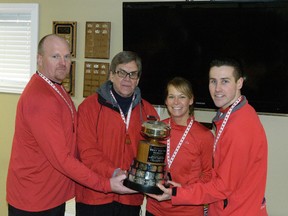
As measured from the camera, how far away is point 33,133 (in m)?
2.09

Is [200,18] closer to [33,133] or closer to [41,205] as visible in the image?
[33,133]

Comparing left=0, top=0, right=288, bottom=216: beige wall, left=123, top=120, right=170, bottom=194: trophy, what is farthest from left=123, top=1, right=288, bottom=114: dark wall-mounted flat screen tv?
left=123, top=120, right=170, bottom=194: trophy

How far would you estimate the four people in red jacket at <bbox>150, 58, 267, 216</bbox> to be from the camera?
191cm

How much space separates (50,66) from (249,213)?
4.73ft

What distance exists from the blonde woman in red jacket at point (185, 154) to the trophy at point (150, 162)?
193mm

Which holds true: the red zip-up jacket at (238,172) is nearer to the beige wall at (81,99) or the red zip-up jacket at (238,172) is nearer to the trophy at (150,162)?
the trophy at (150,162)

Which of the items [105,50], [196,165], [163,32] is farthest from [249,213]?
[105,50]

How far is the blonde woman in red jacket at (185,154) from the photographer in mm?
2307

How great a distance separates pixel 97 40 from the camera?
3.47 metres

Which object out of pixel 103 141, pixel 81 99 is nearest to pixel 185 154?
pixel 103 141

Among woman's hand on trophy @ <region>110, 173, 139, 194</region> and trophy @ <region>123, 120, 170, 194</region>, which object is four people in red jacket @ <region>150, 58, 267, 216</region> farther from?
woman's hand on trophy @ <region>110, 173, 139, 194</region>

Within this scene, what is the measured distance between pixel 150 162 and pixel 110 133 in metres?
0.38

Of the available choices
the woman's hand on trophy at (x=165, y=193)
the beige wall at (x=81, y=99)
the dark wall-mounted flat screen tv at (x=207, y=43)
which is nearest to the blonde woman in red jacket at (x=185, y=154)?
the woman's hand on trophy at (x=165, y=193)

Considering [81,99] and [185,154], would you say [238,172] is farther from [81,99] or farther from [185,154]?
[81,99]
